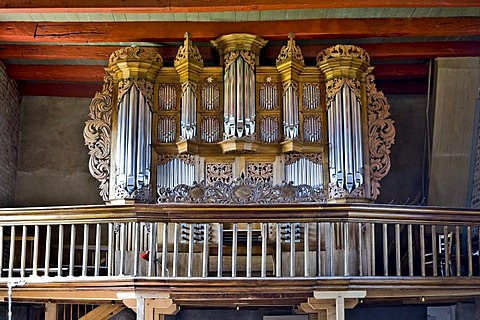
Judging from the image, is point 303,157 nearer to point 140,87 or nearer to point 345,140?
point 345,140

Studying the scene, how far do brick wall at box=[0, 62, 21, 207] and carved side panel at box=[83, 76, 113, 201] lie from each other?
1572 mm

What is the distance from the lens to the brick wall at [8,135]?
39.6ft

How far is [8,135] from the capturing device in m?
12.3

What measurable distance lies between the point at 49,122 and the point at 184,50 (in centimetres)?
314

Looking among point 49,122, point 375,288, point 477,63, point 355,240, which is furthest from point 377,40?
point 49,122

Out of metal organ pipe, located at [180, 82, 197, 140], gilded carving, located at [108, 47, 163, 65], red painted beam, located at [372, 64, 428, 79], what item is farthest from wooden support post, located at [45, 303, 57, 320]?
red painted beam, located at [372, 64, 428, 79]

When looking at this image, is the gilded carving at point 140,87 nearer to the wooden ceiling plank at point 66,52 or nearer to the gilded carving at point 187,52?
the gilded carving at point 187,52

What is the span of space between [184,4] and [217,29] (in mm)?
1555

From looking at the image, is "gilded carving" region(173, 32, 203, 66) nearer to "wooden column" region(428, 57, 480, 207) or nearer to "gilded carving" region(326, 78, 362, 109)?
"gilded carving" region(326, 78, 362, 109)

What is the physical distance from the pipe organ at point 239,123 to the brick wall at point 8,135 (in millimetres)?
1619

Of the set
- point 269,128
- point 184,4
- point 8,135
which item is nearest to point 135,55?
point 184,4

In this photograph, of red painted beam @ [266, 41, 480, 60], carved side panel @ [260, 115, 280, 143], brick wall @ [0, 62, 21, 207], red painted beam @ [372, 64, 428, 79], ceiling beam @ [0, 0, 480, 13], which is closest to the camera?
ceiling beam @ [0, 0, 480, 13]

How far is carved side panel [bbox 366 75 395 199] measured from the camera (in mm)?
11180

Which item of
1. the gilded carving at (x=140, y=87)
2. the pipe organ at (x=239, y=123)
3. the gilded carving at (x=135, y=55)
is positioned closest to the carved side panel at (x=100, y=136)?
the pipe organ at (x=239, y=123)
